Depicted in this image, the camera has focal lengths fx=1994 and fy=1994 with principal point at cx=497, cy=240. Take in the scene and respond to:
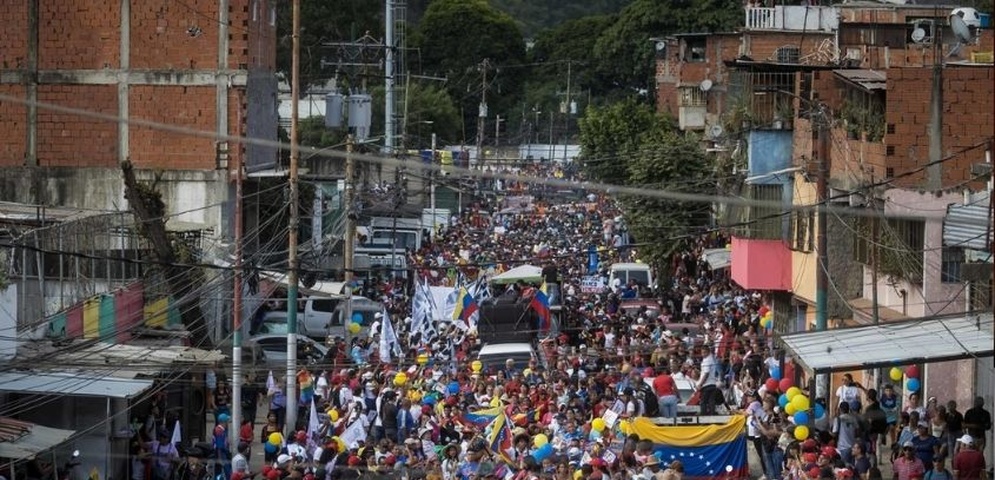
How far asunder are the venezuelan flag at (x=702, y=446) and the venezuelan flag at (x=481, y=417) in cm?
489

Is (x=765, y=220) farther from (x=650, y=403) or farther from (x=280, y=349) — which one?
(x=650, y=403)

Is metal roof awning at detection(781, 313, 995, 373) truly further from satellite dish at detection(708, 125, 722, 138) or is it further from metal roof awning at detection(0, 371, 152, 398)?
satellite dish at detection(708, 125, 722, 138)

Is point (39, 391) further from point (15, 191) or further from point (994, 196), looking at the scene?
point (15, 191)

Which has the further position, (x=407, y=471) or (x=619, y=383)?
(x=619, y=383)

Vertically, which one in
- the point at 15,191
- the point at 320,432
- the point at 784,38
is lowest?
the point at 320,432

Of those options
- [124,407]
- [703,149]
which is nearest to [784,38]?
[703,149]

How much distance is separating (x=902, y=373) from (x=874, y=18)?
17.1 m

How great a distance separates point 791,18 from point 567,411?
32756 mm

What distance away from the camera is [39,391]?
23.2 metres

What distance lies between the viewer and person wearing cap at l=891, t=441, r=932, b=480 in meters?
20.1

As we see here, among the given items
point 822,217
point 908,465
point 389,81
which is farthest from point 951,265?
point 389,81

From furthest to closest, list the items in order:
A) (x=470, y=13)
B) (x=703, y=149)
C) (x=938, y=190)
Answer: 1. (x=470, y=13)
2. (x=703, y=149)
3. (x=938, y=190)

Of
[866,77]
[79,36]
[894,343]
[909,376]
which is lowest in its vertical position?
[909,376]

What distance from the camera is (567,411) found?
26.6 metres
